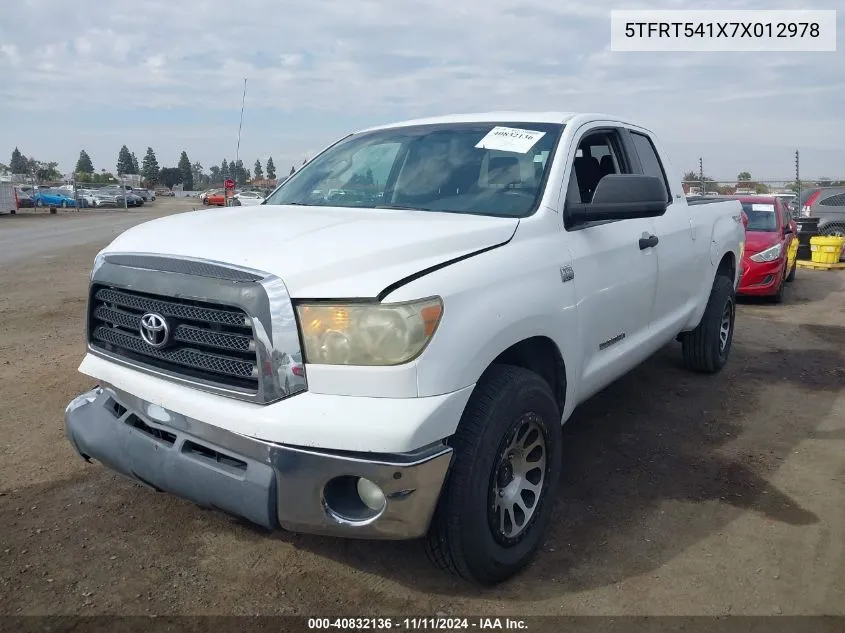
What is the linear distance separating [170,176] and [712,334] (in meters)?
104

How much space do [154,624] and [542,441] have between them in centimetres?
167

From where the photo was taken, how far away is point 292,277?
7.89 ft

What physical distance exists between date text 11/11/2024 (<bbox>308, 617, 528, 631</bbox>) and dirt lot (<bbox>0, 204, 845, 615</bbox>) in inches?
2.1

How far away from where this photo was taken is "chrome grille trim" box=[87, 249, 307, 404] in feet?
7.83

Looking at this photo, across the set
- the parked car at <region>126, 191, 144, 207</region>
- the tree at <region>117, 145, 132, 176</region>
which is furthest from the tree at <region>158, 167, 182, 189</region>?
the parked car at <region>126, 191, 144, 207</region>

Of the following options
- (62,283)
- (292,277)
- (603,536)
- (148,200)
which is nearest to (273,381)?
(292,277)

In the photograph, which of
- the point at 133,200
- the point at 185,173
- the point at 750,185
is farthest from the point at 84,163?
the point at 750,185

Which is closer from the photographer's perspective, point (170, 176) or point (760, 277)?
point (760, 277)

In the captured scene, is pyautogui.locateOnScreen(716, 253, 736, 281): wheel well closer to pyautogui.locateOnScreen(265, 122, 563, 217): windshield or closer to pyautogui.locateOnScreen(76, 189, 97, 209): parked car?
pyautogui.locateOnScreen(265, 122, 563, 217): windshield

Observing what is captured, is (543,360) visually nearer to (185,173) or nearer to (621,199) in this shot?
(621,199)

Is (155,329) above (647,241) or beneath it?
beneath

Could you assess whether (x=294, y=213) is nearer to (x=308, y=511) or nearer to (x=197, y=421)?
(x=197, y=421)

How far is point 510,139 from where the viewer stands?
12.1 feet

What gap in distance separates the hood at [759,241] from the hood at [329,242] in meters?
8.07
